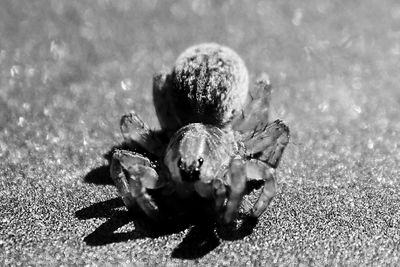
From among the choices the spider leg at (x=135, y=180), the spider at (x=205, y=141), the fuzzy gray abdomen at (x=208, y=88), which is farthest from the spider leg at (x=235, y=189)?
the fuzzy gray abdomen at (x=208, y=88)

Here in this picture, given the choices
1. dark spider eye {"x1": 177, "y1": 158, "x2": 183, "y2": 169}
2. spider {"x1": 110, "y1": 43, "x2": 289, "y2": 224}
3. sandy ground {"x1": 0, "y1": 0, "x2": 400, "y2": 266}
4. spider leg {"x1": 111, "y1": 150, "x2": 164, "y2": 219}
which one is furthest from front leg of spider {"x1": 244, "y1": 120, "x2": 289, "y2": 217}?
spider leg {"x1": 111, "y1": 150, "x2": 164, "y2": 219}

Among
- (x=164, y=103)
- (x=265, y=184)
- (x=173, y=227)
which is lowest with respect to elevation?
(x=173, y=227)

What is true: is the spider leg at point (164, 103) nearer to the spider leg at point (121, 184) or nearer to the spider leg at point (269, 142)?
the spider leg at point (269, 142)

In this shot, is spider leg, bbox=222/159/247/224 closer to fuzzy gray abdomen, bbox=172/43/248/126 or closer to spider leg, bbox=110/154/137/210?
spider leg, bbox=110/154/137/210

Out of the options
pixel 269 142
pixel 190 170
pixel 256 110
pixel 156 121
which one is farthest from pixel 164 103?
pixel 190 170

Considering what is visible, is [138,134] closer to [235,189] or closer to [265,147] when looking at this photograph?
[265,147]

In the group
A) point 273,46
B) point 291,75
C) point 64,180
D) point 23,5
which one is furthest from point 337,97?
point 23,5

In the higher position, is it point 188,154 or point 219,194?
point 188,154
